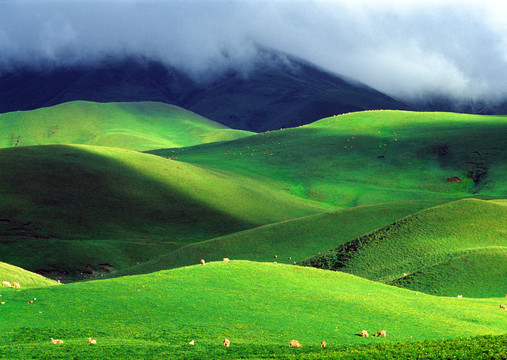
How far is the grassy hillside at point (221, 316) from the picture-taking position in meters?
17.7

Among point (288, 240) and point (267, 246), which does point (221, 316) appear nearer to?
point (267, 246)

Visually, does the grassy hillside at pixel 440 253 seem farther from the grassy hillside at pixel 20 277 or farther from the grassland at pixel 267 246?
the grassy hillside at pixel 20 277

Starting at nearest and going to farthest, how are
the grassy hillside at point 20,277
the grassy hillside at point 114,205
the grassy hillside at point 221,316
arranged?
1. the grassy hillside at point 221,316
2. the grassy hillside at point 20,277
3. the grassy hillside at point 114,205

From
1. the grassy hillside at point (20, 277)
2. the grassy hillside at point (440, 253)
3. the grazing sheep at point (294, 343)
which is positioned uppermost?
the grassy hillside at point (440, 253)

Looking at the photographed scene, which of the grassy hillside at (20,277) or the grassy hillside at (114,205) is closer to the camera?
the grassy hillside at (20,277)

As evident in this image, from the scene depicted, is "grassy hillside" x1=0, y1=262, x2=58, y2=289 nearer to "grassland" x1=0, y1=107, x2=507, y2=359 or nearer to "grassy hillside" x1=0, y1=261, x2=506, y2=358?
"grassland" x1=0, y1=107, x2=507, y2=359

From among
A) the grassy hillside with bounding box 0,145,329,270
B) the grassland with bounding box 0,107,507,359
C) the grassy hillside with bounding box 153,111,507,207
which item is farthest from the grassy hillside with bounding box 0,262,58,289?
the grassy hillside with bounding box 153,111,507,207

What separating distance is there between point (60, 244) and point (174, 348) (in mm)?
47153

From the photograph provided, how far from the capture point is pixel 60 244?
61.2 meters

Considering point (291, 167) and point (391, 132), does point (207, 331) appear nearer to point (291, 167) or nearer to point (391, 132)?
point (291, 167)

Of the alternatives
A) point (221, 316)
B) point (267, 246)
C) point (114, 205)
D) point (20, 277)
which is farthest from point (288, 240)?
point (114, 205)

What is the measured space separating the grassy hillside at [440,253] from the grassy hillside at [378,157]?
55.9 meters

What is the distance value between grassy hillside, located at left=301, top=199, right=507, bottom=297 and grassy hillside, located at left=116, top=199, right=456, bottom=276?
8199 mm

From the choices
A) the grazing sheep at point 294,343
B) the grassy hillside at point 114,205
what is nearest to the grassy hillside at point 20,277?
the grassy hillside at point 114,205
